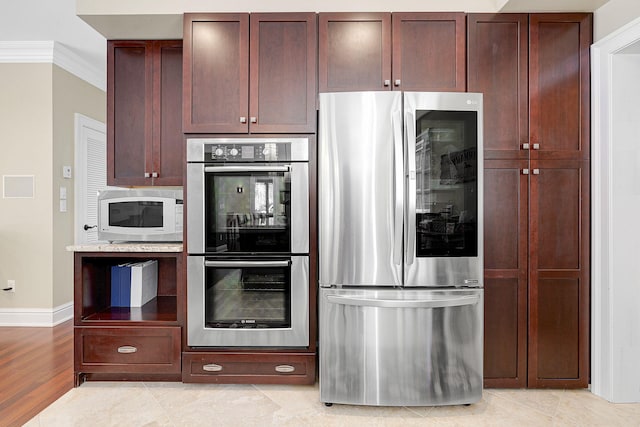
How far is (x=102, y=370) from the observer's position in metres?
2.63

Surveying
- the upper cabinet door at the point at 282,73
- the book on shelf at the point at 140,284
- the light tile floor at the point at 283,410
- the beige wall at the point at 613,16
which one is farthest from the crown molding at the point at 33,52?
the beige wall at the point at 613,16

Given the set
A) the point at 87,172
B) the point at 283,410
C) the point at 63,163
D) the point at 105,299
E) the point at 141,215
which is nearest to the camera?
the point at 283,410

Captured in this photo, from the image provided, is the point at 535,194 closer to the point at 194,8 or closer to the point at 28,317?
the point at 194,8

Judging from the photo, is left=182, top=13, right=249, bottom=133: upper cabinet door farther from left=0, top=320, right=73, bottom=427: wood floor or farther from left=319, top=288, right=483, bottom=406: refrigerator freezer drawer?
left=0, top=320, right=73, bottom=427: wood floor

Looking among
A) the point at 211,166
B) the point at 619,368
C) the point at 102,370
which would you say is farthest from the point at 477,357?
the point at 102,370

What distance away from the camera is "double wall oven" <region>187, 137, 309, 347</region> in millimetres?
2533

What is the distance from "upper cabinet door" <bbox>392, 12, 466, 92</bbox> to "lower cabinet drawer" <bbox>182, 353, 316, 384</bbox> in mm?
1830

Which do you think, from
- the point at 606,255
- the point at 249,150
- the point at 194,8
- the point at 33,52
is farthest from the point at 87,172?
the point at 606,255

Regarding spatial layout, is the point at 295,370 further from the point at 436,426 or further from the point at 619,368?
the point at 619,368

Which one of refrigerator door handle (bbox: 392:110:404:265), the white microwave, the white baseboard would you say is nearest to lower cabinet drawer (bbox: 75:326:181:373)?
the white microwave

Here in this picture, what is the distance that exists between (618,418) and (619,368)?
1.01 feet

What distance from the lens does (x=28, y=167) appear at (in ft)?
13.2

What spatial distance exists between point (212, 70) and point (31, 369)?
2432 mm

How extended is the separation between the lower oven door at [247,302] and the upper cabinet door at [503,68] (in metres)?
1.45
